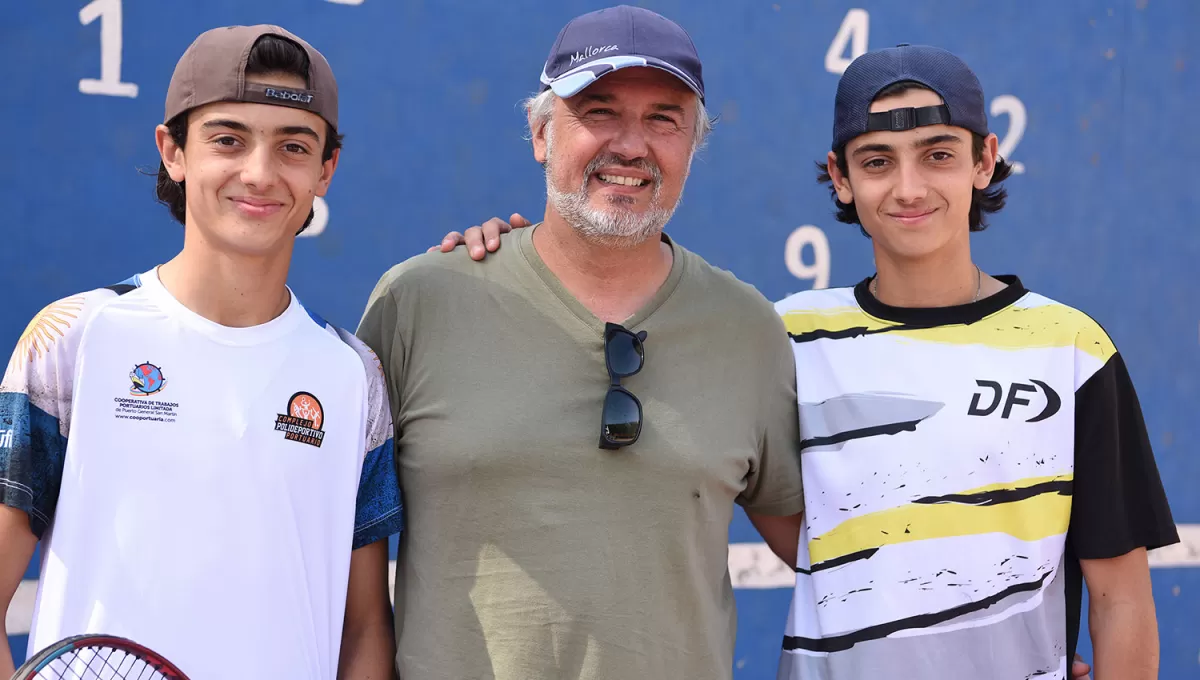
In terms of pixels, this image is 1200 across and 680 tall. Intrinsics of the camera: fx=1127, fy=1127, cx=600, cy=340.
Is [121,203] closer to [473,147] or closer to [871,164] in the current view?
[473,147]

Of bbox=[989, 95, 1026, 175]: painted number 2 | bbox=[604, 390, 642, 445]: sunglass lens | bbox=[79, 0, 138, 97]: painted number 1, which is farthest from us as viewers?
bbox=[989, 95, 1026, 175]: painted number 2

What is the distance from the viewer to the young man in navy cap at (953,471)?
2316 mm

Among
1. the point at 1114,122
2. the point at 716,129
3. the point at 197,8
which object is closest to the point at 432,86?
the point at 197,8

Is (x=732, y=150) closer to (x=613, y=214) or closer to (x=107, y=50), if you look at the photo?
(x=613, y=214)

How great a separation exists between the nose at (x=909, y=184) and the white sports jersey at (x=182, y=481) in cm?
126

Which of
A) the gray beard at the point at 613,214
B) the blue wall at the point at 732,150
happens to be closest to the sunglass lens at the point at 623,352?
the gray beard at the point at 613,214

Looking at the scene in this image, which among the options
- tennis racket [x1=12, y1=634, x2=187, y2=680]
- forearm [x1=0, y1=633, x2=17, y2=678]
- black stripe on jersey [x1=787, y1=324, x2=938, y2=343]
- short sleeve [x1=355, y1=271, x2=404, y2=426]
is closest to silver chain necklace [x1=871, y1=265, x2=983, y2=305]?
black stripe on jersey [x1=787, y1=324, x2=938, y2=343]

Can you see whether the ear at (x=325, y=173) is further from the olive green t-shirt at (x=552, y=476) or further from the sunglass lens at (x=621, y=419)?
the sunglass lens at (x=621, y=419)

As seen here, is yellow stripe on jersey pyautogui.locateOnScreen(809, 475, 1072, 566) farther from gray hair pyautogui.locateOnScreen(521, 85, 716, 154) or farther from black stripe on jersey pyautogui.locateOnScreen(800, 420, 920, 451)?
gray hair pyautogui.locateOnScreen(521, 85, 716, 154)

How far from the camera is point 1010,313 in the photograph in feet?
8.05

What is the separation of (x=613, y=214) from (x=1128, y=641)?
137 centimetres

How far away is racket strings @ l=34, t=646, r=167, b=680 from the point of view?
1706mm

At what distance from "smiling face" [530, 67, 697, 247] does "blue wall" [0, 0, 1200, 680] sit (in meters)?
1.22

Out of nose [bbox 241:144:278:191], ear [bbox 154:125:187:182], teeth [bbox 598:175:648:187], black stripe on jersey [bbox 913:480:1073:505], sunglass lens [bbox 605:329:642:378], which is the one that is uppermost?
teeth [bbox 598:175:648:187]
